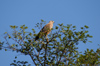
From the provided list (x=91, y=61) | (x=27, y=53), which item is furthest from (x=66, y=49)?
(x=27, y=53)

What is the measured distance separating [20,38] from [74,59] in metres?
3.37

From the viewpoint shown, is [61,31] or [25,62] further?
[25,62]

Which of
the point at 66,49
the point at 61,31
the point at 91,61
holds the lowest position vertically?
the point at 91,61

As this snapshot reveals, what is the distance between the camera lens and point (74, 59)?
1123 cm

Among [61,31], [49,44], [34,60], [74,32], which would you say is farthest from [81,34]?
[34,60]

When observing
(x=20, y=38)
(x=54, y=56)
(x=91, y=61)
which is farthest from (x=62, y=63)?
(x=20, y=38)

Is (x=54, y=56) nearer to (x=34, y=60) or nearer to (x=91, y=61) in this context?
(x=34, y=60)

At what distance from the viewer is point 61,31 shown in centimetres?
1072

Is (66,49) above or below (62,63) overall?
above

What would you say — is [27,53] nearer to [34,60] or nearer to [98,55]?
[34,60]

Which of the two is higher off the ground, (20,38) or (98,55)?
(20,38)

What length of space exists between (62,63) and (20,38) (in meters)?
2.80

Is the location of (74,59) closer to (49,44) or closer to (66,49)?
(66,49)

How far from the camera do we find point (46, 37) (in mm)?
10945
